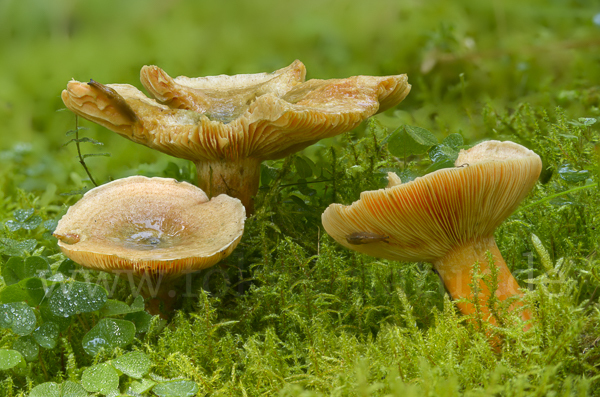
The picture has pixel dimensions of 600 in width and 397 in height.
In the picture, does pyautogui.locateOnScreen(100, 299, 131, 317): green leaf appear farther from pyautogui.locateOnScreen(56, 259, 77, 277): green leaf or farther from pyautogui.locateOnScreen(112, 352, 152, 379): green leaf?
pyautogui.locateOnScreen(56, 259, 77, 277): green leaf

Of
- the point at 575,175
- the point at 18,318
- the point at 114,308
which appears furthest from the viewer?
the point at 575,175

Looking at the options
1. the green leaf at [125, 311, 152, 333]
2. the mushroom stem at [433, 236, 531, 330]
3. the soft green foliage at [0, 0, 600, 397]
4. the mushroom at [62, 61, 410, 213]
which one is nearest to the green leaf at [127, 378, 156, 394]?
the soft green foliage at [0, 0, 600, 397]

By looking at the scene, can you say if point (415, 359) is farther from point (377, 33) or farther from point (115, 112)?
point (377, 33)

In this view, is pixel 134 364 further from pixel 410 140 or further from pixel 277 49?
pixel 277 49

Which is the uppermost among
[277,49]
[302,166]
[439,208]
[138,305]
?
[277,49]

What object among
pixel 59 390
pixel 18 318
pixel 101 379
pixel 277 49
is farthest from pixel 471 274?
pixel 277 49

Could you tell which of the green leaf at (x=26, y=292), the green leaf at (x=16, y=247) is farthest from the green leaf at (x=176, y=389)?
the green leaf at (x=16, y=247)

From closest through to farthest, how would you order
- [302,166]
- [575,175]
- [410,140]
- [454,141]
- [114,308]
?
1. [114,308]
2. [575,175]
3. [454,141]
4. [410,140]
5. [302,166]
